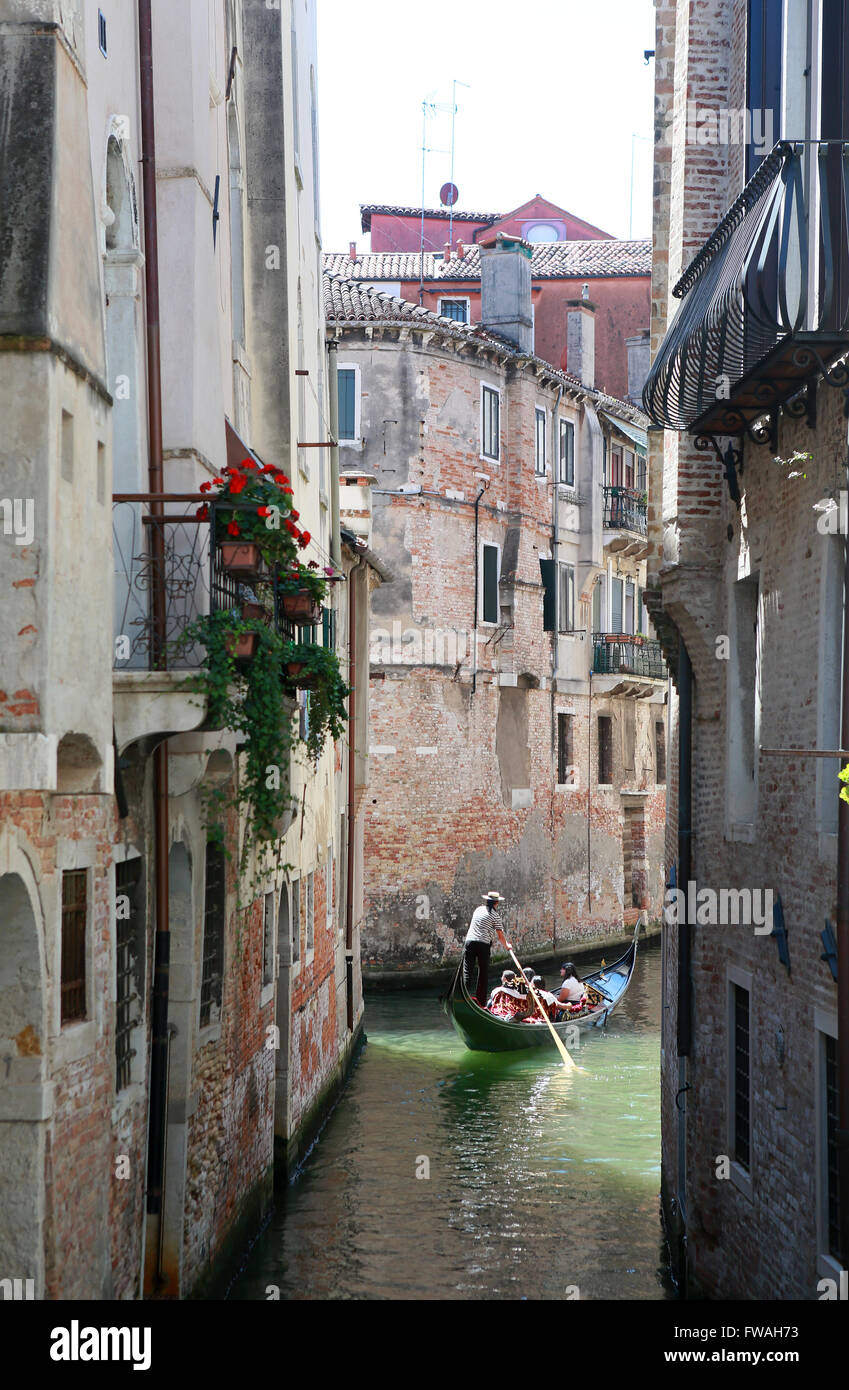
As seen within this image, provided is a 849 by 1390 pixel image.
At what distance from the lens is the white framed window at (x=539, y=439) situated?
31.2 m

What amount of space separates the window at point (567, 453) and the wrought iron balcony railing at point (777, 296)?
23.4m

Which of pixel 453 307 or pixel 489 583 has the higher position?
pixel 453 307

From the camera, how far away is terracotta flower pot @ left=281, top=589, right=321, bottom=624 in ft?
36.0

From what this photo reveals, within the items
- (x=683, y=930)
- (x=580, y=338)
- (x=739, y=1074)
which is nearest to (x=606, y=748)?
(x=580, y=338)

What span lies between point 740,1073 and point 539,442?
22.5 metres

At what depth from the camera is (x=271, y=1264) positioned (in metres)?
12.2

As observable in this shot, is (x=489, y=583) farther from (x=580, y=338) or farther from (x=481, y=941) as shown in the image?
(x=481, y=941)

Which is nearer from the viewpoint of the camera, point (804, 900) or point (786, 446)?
point (804, 900)

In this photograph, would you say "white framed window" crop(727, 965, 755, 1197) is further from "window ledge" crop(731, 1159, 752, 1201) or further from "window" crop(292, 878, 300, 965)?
"window" crop(292, 878, 300, 965)

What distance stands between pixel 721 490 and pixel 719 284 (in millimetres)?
2420

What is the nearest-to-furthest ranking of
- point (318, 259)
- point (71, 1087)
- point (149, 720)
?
point (71, 1087) < point (149, 720) < point (318, 259)

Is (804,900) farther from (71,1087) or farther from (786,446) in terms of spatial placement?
(71,1087)

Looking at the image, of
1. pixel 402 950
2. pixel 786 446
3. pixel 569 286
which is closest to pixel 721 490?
pixel 786 446

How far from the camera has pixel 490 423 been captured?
30.0 meters
